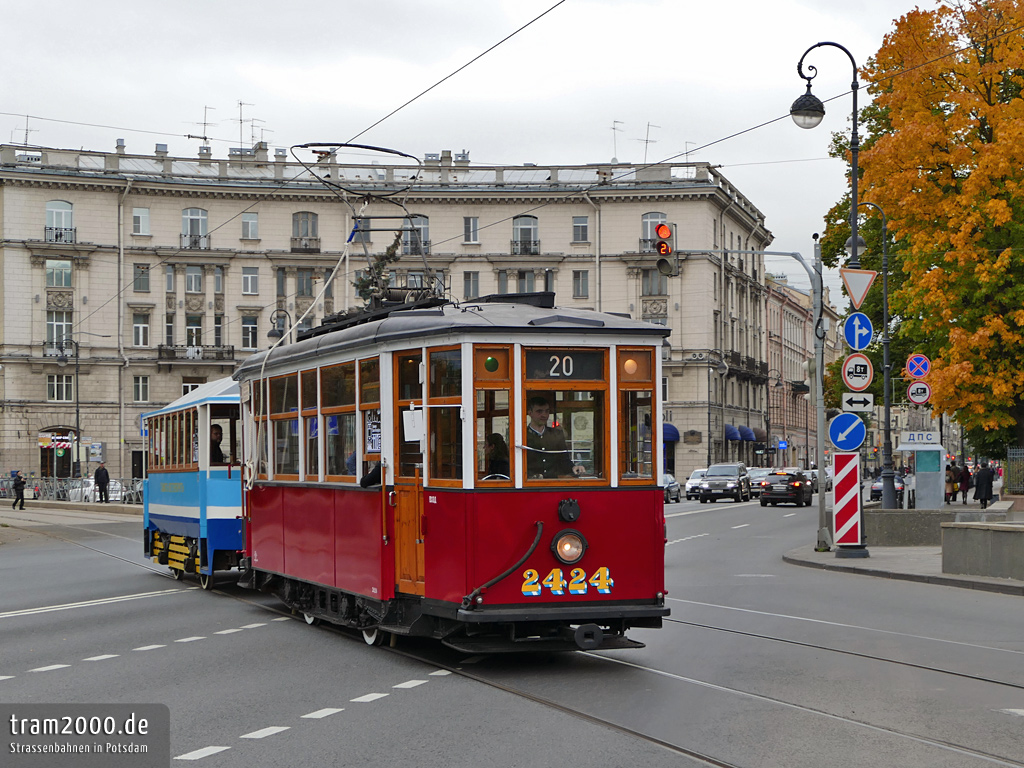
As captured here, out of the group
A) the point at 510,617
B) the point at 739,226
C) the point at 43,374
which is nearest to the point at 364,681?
the point at 510,617

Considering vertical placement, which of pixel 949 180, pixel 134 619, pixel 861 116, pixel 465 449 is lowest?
pixel 134 619

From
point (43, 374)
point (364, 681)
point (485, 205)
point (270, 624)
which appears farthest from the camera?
point (485, 205)

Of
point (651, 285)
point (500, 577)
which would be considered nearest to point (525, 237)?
point (651, 285)

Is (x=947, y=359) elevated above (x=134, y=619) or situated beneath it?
elevated above

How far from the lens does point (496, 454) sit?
10539 mm

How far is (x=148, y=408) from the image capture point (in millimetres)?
72938

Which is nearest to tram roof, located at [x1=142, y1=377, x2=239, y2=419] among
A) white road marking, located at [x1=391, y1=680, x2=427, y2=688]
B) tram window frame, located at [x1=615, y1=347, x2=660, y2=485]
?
tram window frame, located at [x1=615, y1=347, x2=660, y2=485]

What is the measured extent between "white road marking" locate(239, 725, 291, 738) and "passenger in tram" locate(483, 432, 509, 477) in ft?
9.52

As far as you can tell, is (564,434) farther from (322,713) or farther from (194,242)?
(194,242)

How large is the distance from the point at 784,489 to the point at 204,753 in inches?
1767

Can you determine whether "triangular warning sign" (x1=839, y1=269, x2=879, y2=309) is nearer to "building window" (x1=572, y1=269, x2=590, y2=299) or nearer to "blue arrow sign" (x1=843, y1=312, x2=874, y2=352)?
"blue arrow sign" (x1=843, y1=312, x2=874, y2=352)

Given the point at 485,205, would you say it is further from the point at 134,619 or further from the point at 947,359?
the point at 134,619

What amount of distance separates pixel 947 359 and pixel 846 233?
1340cm

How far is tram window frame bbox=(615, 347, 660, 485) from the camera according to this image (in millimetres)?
10727
